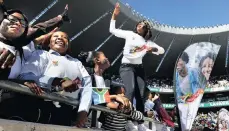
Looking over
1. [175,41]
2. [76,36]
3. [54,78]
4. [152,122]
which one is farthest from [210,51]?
[175,41]

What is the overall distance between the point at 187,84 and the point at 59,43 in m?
3.71

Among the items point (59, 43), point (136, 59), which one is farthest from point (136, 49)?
point (59, 43)

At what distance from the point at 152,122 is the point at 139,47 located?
1006 mm

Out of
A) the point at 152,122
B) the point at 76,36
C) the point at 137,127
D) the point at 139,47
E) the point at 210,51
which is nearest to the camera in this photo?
the point at 137,127

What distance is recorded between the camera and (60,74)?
2.35 metres

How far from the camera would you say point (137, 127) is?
3297mm

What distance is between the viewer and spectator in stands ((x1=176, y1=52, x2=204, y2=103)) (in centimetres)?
562

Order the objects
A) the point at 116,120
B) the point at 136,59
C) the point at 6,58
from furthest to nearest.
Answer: the point at 136,59 < the point at 116,120 < the point at 6,58

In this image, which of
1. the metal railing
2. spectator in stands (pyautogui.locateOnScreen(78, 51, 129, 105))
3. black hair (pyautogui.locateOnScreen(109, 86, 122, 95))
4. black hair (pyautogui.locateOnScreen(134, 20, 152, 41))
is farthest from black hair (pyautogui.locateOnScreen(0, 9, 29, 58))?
black hair (pyautogui.locateOnScreen(134, 20, 152, 41))

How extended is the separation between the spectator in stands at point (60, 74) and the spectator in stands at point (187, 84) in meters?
3.42

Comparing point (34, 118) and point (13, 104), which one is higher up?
point (13, 104)

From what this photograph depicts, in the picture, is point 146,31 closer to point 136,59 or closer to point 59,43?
point 136,59

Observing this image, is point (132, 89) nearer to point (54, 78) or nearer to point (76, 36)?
point (54, 78)

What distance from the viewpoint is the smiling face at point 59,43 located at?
8.20 ft
